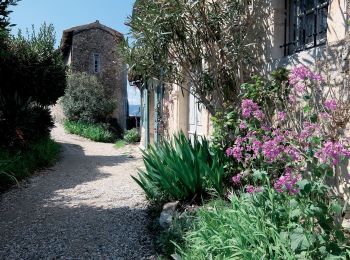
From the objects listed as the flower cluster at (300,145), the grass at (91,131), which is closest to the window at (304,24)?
the flower cluster at (300,145)

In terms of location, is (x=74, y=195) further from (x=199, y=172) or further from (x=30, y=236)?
(x=199, y=172)

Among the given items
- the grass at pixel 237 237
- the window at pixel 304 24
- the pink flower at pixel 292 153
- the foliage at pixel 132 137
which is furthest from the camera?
the foliage at pixel 132 137

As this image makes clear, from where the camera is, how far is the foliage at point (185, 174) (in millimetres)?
4734

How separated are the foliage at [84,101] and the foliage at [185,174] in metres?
15.0

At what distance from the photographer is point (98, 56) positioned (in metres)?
22.9

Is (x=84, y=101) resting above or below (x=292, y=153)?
above

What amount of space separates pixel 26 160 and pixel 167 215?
534 centimetres

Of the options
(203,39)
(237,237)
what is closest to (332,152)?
(237,237)

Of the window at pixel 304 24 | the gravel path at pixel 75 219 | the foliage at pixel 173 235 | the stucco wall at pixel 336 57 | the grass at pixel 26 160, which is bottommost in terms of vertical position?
the gravel path at pixel 75 219

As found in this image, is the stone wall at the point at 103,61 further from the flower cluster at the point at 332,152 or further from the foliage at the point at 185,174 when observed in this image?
the flower cluster at the point at 332,152

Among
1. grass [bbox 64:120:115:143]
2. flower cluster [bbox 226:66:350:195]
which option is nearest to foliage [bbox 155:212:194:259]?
flower cluster [bbox 226:66:350:195]

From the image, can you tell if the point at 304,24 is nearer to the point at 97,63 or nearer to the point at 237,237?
the point at 237,237

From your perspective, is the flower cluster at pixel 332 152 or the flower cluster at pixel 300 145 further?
the flower cluster at pixel 300 145

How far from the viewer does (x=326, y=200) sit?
10.6 feet
